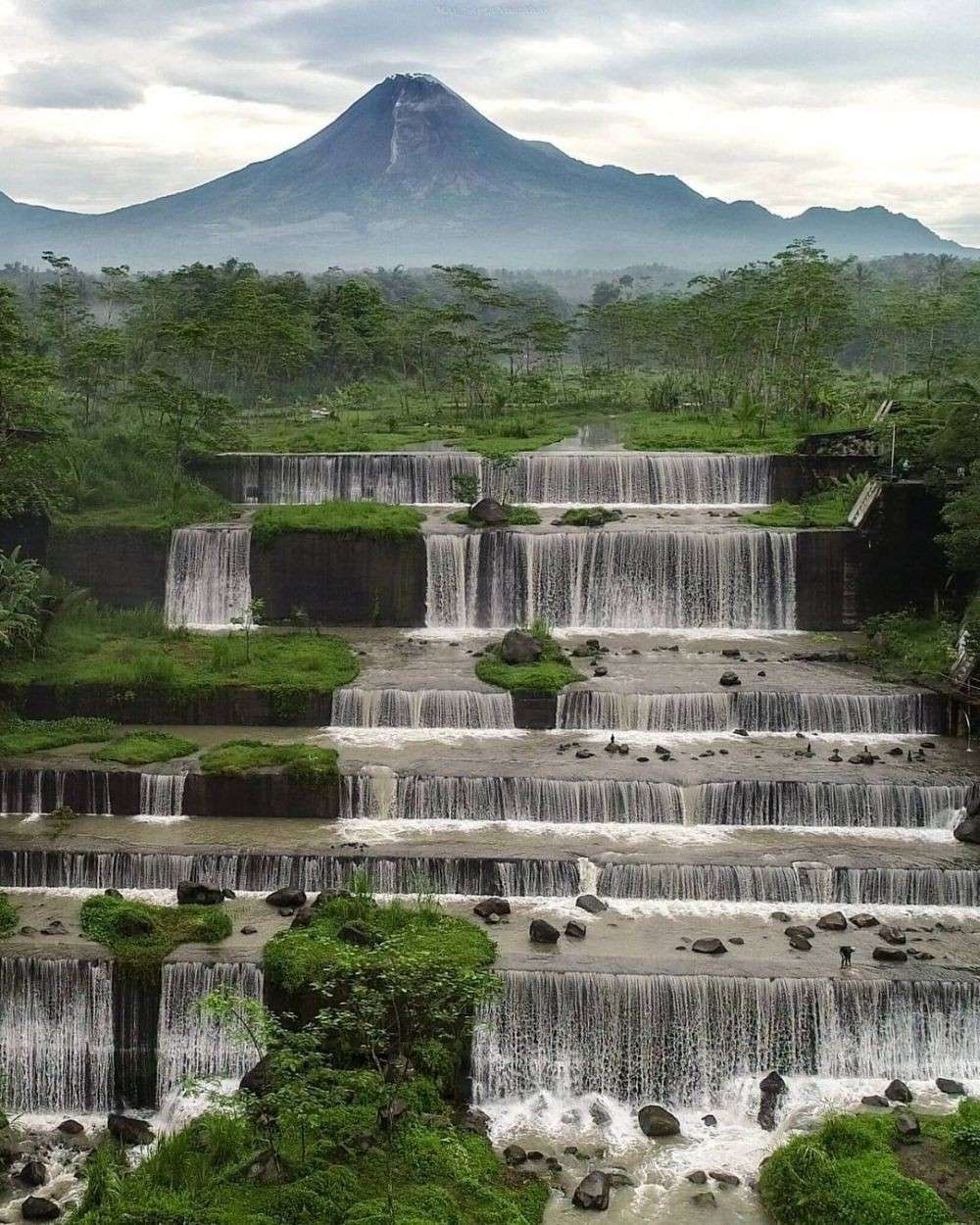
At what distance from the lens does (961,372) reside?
36.5 m

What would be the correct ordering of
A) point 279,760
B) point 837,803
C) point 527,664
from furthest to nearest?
point 527,664
point 279,760
point 837,803

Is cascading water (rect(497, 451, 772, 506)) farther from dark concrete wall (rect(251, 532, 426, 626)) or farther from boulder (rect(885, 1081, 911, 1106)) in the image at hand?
boulder (rect(885, 1081, 911, 1106))

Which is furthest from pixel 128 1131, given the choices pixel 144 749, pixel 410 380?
pixel 410 380

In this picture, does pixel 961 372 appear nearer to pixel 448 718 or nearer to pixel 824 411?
pixel 824 411

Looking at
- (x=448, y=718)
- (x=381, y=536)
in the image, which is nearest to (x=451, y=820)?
(x=448, y=718)

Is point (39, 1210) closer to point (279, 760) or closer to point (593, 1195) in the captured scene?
point (593, 1195)

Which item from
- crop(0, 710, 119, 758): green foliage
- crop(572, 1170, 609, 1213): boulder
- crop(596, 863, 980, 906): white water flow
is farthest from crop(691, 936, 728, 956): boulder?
crop(0, 710, 119, 758): green foliage

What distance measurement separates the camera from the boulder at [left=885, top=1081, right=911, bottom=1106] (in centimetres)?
1409

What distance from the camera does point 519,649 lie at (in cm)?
2377

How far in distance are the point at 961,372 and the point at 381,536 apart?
17.9 metres

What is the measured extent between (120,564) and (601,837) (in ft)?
43.2

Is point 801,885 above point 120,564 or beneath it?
beneath

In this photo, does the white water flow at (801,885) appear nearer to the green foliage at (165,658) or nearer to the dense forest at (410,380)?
the green foliage at (165,658)

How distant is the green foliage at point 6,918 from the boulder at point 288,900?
9.90 ft
